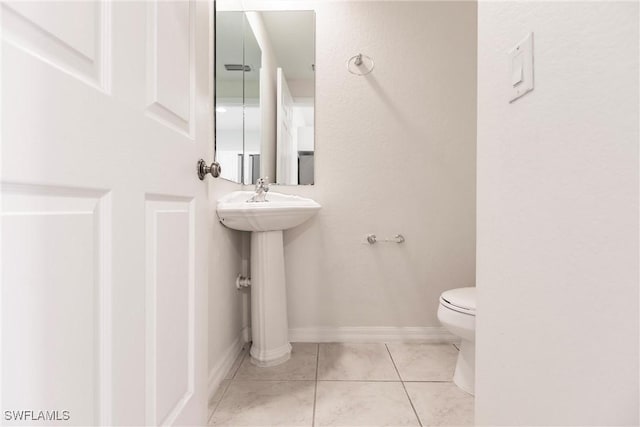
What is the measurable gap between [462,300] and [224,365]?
117 centimetres

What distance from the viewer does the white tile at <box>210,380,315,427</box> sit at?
4.09ft

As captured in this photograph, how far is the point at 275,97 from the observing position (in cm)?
203

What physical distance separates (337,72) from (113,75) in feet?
5.24

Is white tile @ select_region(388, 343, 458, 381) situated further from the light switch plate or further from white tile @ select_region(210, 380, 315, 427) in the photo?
the light switch plate

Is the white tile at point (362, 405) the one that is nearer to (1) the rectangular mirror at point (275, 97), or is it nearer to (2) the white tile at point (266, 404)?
(2) the white tile at point (266, 404)

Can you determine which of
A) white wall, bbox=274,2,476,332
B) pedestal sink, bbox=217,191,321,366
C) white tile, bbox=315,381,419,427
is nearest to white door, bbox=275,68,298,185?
white wall, bbox=274,2,476,332

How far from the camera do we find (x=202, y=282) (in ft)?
3.18

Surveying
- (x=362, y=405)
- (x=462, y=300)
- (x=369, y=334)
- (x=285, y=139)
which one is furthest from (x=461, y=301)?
(x=285, y=139)

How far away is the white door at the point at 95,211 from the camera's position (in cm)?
42

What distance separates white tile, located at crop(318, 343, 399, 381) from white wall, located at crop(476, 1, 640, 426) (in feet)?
2.75

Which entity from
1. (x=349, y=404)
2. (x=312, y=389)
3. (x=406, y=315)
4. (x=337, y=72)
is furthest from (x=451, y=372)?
(x=337, y=72)

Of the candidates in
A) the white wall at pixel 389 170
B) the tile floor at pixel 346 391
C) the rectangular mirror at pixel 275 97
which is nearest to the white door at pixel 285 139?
the rectangular mirror at pixel 275 97

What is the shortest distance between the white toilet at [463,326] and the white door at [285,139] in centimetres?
111

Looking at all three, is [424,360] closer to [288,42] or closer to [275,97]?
[275,97]
